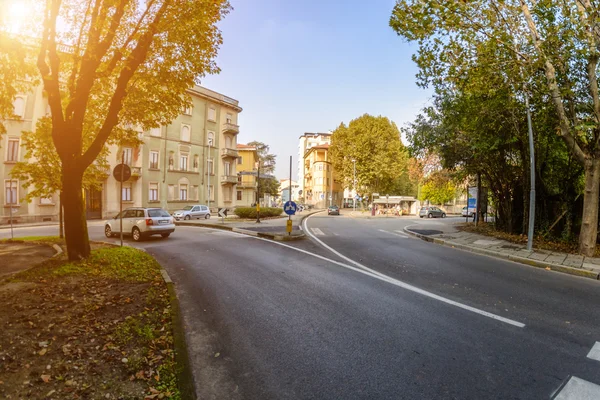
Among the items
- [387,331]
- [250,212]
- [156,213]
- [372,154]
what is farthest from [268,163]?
[387,331]

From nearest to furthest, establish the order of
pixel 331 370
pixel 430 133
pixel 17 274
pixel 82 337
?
pixel 331 370 → pixel 82 337 → pixel 17 274 → pixel 430 133

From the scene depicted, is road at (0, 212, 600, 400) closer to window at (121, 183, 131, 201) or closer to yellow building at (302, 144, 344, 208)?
window at (121, 183, 131, 201)

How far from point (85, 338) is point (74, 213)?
5.10 metres

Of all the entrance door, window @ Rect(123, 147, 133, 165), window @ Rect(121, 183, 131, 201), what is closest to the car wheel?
the entrance door

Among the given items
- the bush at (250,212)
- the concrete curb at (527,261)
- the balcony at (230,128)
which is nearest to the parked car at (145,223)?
the bush at (250,212)

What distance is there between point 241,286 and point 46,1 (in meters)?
8.07

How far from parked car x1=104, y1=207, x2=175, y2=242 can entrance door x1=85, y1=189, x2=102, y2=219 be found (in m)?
19.6

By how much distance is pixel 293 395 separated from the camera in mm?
2896

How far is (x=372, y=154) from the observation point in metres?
51.0

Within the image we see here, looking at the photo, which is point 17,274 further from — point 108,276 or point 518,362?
point 518,362

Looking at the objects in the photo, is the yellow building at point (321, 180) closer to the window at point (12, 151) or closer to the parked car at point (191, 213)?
the parked car at point (191, 213)

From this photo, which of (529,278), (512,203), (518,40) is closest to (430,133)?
(512,203)

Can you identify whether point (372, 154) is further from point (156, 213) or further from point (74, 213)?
point (74, 213)

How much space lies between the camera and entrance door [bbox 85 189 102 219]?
103 feet
